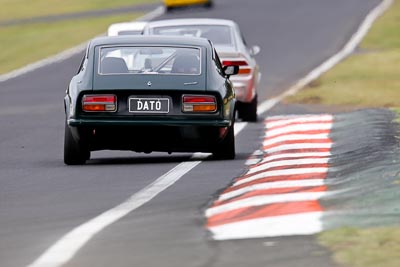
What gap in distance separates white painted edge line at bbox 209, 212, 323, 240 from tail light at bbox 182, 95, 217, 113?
524cm

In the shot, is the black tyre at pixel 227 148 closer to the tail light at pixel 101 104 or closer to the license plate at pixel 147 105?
the license plate at pixel 147 105

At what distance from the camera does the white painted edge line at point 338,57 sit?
2698 cm

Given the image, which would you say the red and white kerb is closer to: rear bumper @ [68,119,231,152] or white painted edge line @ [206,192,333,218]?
white painted edge line @ [206,192,333,218]

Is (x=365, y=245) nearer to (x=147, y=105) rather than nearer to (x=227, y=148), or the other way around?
(x=147, y=105)

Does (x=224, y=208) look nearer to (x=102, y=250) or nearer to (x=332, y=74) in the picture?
(x=102, y=250)

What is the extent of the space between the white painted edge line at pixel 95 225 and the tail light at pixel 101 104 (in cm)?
102

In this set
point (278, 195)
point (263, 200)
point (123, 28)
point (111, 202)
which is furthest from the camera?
point (123, 28)

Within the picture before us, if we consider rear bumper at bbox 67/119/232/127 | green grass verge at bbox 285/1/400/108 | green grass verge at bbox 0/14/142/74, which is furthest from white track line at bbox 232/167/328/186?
green grass verge at bbox 0/14/142/74

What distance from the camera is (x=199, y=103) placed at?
14789mm

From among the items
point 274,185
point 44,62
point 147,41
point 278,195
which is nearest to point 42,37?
point 44,62

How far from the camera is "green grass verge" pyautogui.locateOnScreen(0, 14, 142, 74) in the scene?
38156 mm

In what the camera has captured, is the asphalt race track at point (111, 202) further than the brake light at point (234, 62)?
No

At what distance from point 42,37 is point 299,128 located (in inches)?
1001

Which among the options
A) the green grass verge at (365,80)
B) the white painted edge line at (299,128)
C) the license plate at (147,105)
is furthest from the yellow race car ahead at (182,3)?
the license plate at (147,105)
